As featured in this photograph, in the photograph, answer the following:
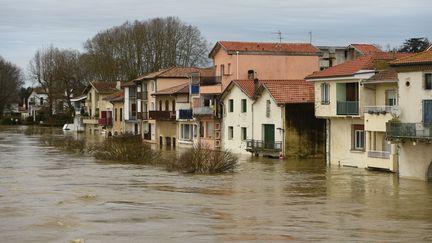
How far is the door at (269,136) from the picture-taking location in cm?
5487

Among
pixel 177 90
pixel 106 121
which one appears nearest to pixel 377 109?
pixel 177 90

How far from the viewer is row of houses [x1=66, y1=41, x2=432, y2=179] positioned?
1544 inches

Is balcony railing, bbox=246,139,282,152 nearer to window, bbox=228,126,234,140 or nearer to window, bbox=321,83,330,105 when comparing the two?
window, bbox=228,126,234,140

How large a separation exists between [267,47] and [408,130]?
2683cm

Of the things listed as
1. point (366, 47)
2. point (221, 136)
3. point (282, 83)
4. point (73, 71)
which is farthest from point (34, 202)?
point (73, 71)

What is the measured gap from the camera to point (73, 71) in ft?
394

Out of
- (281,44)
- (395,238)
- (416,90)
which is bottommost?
(395,238)

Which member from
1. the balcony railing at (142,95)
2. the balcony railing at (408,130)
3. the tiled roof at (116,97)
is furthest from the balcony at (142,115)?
the balcony railing at (408,130)

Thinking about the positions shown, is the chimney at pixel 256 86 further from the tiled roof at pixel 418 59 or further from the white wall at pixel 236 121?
the tiled roof at pixel 418 59

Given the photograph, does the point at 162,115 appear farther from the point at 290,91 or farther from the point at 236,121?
the point at 290,91

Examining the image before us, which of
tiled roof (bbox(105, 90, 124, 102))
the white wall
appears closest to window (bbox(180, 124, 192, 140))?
the white wall

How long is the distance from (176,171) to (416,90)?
533 inches

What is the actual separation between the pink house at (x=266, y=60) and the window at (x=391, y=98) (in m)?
20.6

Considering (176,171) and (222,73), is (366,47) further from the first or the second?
(176,171)
